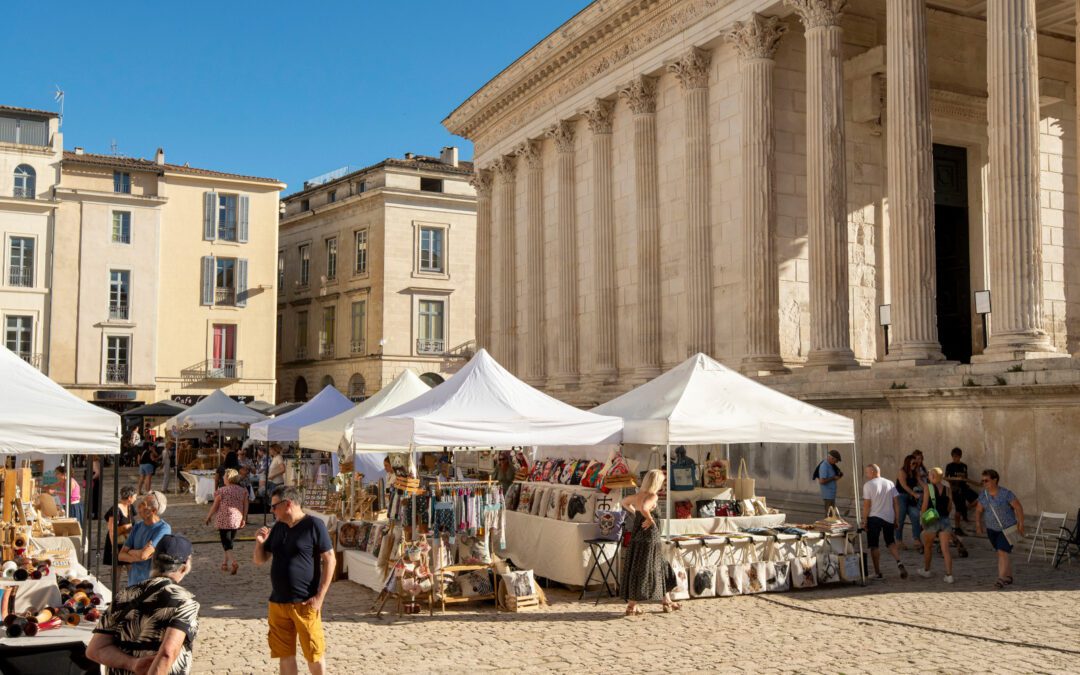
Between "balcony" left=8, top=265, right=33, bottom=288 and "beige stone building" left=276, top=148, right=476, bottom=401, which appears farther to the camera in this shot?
"beige stone building" left=276, top=148, right=476, bottom=401

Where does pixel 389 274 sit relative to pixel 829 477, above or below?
above

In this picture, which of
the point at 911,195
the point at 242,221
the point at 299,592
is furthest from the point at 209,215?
the point at 299,592

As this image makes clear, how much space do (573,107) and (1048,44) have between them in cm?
1145

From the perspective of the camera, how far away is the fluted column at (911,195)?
16.8 metres

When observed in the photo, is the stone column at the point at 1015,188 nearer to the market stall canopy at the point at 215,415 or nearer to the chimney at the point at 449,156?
the market stall canopy at the point at 215,415

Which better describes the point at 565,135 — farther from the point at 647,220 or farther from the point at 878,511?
the point at 878,511

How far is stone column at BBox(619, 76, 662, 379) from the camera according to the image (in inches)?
950

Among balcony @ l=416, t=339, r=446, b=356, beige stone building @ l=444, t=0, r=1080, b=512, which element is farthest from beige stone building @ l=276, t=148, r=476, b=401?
beige stone building @ l=444, t=0, r=1080, b=512

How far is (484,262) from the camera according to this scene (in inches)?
1342

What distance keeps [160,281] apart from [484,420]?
36340mm

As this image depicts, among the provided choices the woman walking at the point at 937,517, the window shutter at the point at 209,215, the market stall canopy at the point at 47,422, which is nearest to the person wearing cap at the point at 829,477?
the woman walking at the point at 937,517

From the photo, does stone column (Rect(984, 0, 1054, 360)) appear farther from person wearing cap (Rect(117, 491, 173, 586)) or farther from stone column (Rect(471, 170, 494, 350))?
stone column (Rect(471, 170, 494, 350))

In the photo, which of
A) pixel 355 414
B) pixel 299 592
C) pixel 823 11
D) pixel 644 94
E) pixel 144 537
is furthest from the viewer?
pixel 644 94

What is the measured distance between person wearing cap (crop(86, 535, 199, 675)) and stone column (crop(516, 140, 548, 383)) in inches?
949
